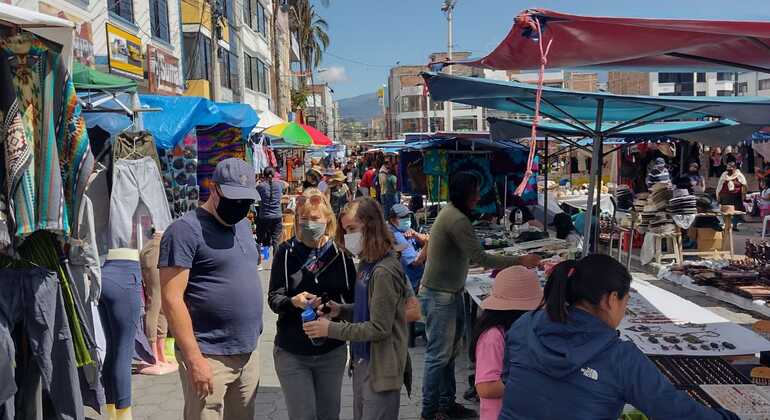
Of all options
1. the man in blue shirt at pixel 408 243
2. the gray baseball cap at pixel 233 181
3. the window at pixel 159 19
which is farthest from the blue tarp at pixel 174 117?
the window at pixel 159 19

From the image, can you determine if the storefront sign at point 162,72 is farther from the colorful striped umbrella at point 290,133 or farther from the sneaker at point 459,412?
the sneaker at point 459,412

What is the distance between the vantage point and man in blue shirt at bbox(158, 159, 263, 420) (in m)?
2.87

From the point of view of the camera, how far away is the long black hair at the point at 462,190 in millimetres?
4473

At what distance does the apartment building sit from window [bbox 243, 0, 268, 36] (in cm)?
1106

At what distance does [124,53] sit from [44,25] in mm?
12025

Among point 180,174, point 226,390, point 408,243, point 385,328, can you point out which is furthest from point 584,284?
point 180,174

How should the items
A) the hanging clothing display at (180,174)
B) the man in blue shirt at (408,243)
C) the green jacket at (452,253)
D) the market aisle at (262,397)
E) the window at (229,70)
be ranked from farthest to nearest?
the window at (229,70), the hanging clothing display at (180,174), the man in blue shirt at (408,243), the market aisle at (262,397), the green jacket at (452,253)

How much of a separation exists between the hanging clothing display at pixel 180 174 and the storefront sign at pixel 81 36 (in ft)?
15.2

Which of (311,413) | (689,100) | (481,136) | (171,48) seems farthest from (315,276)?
(171,48)

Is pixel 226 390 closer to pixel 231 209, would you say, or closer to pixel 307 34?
pixel 231 209

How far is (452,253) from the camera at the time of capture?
4520 millimetres

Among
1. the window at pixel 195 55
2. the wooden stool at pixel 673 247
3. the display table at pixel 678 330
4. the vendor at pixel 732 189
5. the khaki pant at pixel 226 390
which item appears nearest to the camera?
the khaki pant at pixel 226 390

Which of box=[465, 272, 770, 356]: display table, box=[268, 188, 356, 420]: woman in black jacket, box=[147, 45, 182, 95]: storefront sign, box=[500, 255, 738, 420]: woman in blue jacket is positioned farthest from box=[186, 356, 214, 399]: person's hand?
box=[147, 45, 182, 95]: storefront sign

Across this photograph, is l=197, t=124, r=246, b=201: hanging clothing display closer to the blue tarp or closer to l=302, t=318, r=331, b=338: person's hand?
the blue tarp
